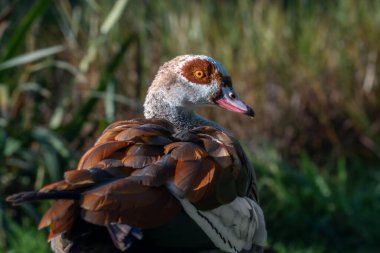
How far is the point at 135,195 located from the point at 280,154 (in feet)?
15.3

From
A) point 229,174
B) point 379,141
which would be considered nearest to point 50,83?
point 379,141

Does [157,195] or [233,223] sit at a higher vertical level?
[157,195]

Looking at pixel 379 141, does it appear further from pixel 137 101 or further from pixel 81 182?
pixel 81 182

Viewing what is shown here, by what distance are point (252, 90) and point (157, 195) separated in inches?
186

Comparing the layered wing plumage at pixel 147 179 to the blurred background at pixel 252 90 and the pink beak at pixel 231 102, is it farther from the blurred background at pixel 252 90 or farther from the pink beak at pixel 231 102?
the blurred background at pixel 252 90

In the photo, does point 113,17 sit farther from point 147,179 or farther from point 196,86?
point 147,179

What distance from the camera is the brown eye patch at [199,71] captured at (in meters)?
4.69

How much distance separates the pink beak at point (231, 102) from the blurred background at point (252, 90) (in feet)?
6.58

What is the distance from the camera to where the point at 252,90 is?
8.20 meters

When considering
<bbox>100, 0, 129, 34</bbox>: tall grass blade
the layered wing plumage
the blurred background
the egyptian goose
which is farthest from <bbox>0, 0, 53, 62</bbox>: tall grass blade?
the layered wing plumage

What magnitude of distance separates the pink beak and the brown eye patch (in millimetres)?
99

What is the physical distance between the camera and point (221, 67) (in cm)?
470

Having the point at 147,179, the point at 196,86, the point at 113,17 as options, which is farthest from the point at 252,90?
the point at 147,179

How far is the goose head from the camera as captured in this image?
4.69 metres
